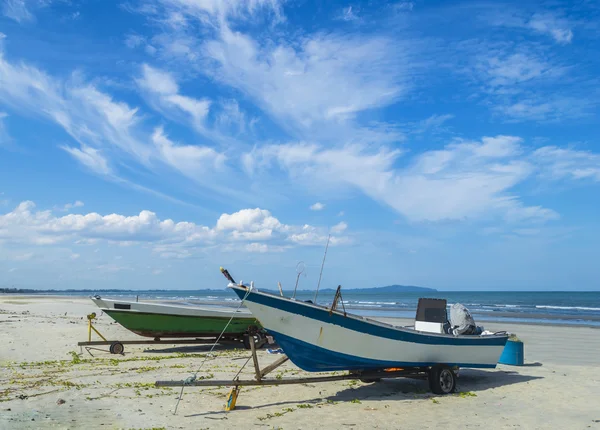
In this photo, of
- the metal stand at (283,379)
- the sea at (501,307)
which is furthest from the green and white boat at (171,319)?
the metal stand at (283,379)

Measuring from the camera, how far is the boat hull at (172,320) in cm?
1591

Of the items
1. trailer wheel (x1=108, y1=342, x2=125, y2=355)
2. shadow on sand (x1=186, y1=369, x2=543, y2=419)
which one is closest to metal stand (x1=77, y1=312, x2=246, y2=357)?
trailer wheel (x1=108, y1=342, x2=125, y2=355)

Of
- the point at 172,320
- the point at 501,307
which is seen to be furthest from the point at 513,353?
the point at 501,307

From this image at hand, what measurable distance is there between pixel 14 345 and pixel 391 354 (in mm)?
12452

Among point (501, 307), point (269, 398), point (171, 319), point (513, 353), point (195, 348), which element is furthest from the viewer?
point (501, 307)

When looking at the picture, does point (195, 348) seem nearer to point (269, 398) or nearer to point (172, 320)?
point (172, 320)

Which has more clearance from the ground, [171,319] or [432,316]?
[432,316]

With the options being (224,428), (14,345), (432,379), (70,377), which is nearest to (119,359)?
(70,377)

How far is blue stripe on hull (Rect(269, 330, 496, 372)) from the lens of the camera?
9055 millimetres

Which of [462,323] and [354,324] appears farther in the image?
[462,323]

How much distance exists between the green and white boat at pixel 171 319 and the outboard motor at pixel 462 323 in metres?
6.65

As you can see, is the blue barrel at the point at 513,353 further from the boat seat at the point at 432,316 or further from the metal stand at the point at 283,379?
the metal stand at the point at 283,379

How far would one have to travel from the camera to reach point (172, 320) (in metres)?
16.2

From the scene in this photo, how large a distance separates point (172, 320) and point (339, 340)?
27.8ft
